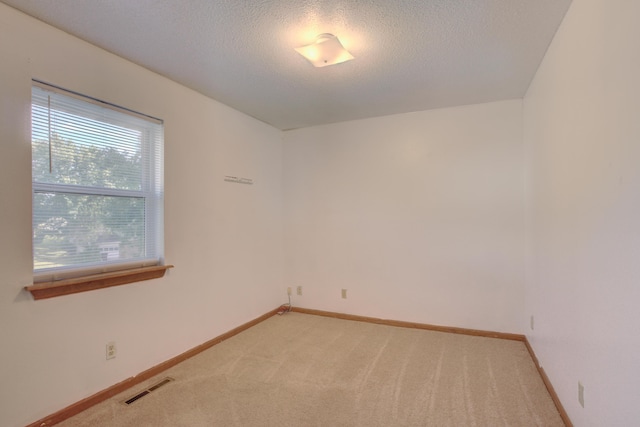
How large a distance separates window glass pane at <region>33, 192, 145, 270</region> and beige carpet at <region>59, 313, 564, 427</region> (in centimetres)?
102

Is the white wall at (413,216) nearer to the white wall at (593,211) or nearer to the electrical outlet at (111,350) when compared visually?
the white wall at (593,211)

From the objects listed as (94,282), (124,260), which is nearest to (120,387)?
(94,282)

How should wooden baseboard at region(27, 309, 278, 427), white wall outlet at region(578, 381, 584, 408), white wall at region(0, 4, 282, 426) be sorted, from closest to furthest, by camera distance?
1. white wall outlet at region(578, 381, 584, 408)
2. white wall at region(0, 4, 282, 426)
3. wooden baseboard at region(27, 309, 278, 427)

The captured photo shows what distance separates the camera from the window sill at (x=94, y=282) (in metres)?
1.94

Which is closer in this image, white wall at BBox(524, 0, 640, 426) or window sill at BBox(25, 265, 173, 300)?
white wall at BBox(524, 0, 640, 426)

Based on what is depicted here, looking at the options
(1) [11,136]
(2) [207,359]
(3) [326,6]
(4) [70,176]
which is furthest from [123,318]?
(3) [326,6]

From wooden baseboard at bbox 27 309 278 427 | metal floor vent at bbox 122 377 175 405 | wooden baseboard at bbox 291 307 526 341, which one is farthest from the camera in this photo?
wooden baseboard at bbox 291 307 526 341

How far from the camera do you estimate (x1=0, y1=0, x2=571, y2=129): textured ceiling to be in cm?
185

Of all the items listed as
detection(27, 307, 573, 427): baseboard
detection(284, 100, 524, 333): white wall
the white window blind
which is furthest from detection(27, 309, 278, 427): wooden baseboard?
detection(284, 100, 524, 333): white wall

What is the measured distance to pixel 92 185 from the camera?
2236 mm

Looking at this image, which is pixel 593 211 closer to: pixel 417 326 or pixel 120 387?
pixel 417 326

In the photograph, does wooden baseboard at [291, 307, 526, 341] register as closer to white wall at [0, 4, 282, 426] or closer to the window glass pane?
white wall at [0, 4, 282, 426]

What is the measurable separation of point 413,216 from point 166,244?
259 centimetres

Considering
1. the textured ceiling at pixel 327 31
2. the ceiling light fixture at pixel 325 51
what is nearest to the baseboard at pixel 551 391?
the textured ceiling at pixel 327 31
